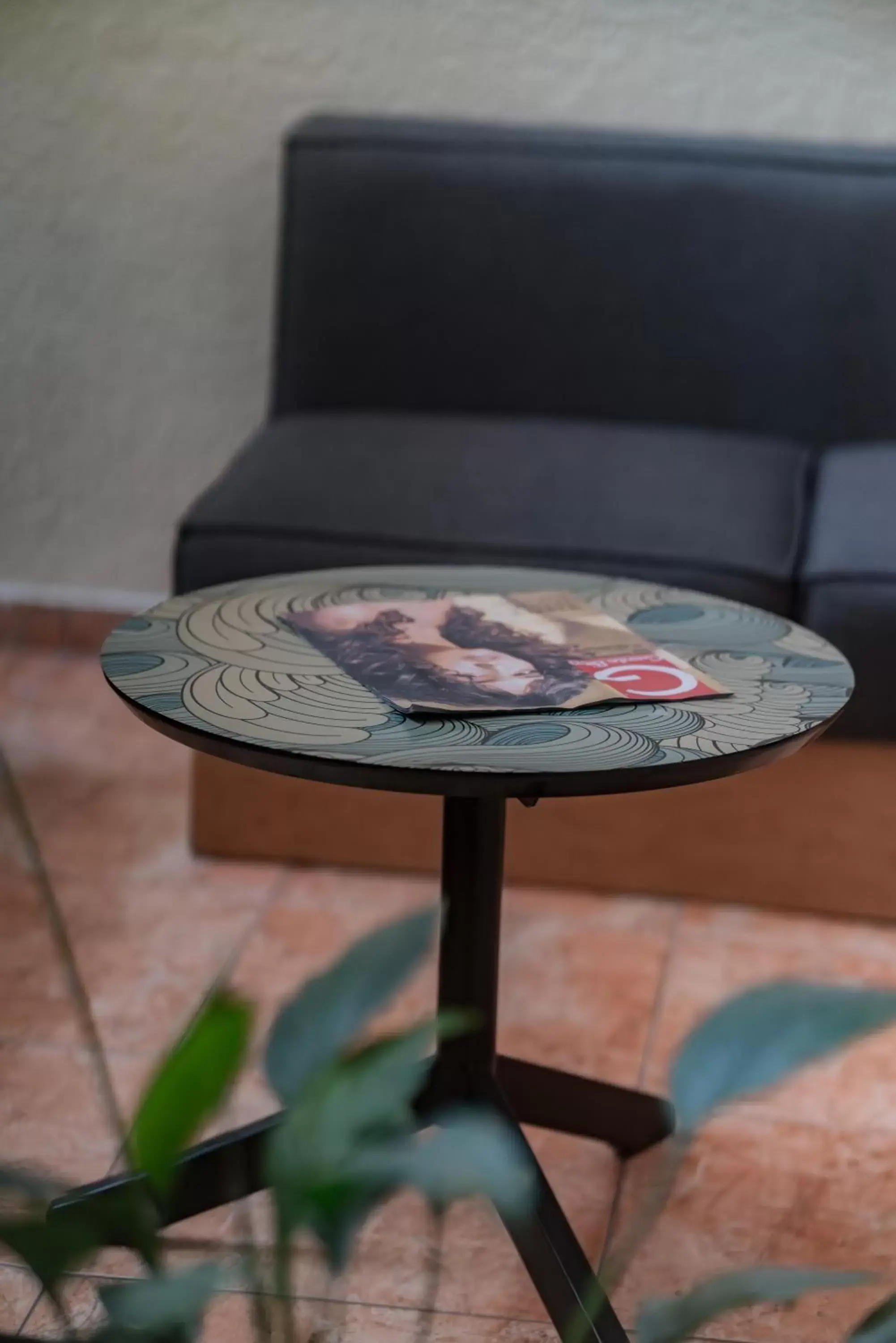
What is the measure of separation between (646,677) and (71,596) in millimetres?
1653

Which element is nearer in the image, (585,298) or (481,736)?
(481,736)

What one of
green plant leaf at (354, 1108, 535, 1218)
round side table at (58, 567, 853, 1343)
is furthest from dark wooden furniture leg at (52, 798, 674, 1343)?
green plant leaf at (354, 1108, 535, 1218)

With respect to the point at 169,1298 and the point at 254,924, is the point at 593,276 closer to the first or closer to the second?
the point at 254,924

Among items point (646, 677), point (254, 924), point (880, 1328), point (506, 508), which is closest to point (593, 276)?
point (506, 508)

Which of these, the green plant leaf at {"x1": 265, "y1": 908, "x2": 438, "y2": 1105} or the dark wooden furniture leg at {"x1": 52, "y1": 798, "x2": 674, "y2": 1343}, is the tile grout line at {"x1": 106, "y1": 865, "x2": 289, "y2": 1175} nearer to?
the dark wooden furniture leg at {"x1": 52, "y1": 798, "x2": 674, "y2": 1343}

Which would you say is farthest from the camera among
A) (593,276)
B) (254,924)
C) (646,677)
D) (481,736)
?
(593,276)

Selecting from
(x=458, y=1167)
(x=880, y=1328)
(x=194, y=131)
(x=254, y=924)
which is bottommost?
(x=254, y=924)

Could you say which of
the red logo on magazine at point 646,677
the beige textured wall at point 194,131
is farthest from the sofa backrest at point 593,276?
the red logo on magazine at point 646,677

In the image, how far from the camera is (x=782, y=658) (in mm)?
1315

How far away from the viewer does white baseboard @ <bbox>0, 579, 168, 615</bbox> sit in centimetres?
267

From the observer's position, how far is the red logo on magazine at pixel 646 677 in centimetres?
120

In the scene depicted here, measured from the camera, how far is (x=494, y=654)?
127cm

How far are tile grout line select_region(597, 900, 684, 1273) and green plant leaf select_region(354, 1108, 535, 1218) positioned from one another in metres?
0.86

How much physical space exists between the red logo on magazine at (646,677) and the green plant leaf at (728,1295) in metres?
0.78
